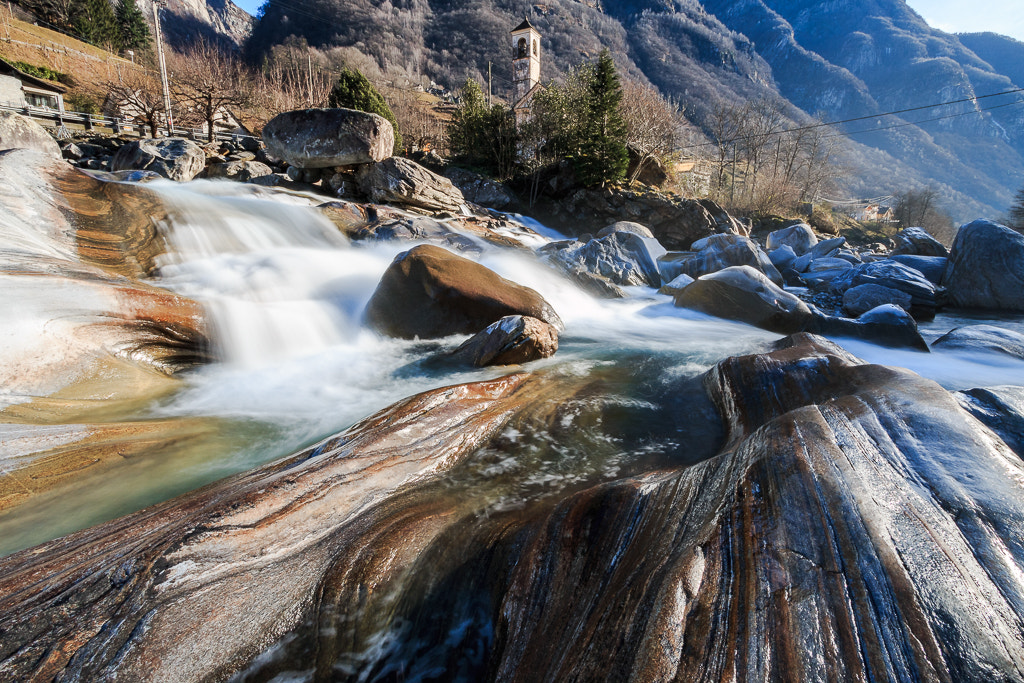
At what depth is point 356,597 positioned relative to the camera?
1922 mm

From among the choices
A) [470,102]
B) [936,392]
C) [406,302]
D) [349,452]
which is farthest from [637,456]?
[470,102]

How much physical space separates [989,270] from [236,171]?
20.9m

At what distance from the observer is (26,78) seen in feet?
97.2

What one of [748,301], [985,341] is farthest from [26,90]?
[985,341]

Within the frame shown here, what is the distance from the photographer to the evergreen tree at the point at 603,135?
709 inches

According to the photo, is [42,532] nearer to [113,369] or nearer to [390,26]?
[113,369]

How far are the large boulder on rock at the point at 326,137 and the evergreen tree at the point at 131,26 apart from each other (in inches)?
2131

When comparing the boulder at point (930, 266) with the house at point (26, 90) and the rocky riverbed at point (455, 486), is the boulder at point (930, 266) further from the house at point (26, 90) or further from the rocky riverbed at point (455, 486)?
the house at point (26, 90)

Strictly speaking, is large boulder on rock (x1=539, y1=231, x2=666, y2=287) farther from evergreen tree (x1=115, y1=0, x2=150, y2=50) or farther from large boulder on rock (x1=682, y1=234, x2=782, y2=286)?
evergreen tree (x1=115, y1=0, x2=150, y2=50)

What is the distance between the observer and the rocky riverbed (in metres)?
1.39

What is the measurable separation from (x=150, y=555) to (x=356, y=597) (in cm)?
81

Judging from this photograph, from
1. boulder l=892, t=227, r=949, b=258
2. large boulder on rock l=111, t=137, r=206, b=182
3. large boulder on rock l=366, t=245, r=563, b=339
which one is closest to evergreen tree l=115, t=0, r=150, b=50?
large boulder on rock l=111, t=137, r=206, b=182

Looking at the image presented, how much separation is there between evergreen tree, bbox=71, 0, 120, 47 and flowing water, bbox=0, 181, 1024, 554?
56105 mm

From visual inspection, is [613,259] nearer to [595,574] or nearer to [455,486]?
[455,486]
